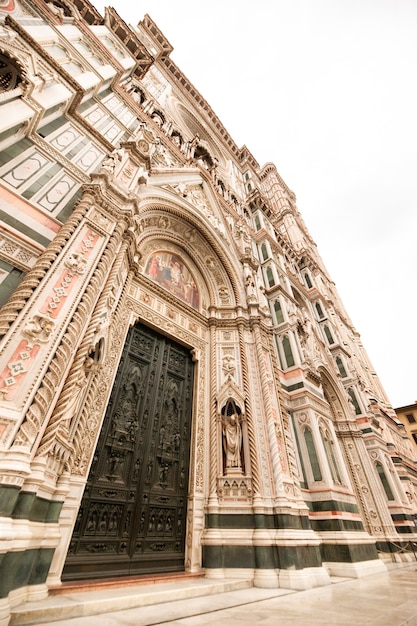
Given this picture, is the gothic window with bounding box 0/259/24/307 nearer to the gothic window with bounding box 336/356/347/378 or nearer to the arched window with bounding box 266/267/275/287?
the arched window with bounding box 266/267/275/287

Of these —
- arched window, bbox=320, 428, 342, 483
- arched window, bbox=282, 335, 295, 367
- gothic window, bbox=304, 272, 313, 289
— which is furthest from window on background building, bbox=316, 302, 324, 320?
arched window, bbox=320, 428, 342, 483

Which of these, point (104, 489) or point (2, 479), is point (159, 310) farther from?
point (2, 479)

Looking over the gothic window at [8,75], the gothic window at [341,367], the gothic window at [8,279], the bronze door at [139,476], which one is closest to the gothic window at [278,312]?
the bronze door at [139,476]

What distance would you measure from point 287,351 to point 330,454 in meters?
3.41

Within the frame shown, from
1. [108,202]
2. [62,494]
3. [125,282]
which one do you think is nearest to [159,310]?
[125,282]

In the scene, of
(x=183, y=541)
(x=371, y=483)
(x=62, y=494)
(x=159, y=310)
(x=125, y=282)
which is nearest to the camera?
(x=62, y=494)

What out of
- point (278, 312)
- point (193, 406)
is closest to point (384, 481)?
point (278, 312)

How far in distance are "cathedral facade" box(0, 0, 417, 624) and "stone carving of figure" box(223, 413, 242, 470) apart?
4 centimetres

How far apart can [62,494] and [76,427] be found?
847mm

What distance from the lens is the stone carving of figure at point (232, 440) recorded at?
613 centimetres

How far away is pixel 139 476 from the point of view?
5.07 meters

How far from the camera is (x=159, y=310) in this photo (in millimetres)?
7270

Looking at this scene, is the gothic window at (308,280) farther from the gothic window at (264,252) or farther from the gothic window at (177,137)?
the gothic window at (177,137)

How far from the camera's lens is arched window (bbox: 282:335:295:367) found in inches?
379
